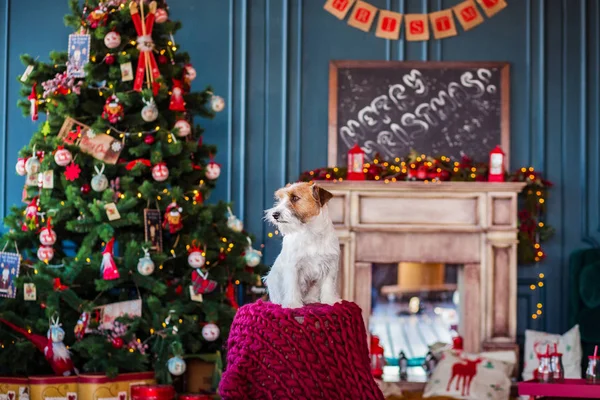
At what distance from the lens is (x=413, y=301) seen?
730 cm

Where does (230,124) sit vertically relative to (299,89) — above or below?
below

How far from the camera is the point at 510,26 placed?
286 inches

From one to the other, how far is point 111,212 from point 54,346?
79 cm

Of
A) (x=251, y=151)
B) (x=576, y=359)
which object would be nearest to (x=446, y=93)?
(x=251, y=151)

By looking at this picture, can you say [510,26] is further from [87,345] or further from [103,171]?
[87,345]

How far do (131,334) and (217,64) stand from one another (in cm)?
244

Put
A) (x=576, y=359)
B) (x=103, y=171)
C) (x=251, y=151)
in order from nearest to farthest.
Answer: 1. (x=103, y=171)
2. (x=576, y=359)
3. (x=251, y=151)

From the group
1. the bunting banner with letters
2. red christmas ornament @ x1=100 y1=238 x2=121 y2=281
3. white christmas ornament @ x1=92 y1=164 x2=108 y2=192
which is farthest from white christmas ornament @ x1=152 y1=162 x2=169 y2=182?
the bunting banner with letters

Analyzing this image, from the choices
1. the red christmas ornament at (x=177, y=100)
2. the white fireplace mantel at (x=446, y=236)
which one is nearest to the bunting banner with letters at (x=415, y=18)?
the white fireplace mantel at (x=446, y=236)

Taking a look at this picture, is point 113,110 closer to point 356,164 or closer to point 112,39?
point 112,39

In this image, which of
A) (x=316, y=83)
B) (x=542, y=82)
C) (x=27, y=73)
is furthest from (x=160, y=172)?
(x=542, y=82)

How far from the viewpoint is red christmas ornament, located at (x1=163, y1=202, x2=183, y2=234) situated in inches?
221

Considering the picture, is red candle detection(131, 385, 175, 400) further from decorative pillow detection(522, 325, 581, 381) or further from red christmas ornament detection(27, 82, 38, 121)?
decorative pillow detection(522, 325, 581, 381)

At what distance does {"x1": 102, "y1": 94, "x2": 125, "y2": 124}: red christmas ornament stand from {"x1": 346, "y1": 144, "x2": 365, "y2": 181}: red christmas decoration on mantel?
1.79m
